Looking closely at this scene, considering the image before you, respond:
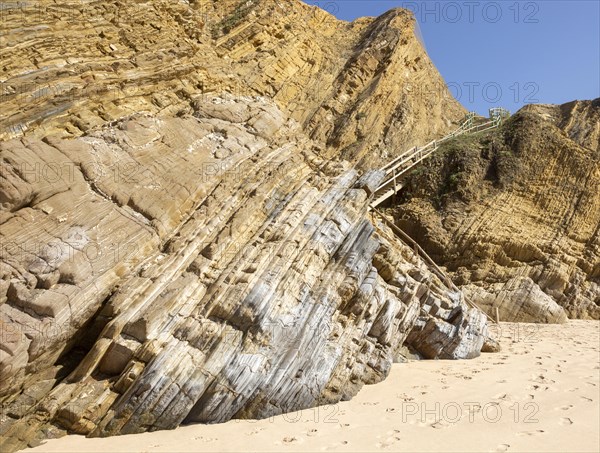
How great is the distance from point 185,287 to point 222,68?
729 centimetres

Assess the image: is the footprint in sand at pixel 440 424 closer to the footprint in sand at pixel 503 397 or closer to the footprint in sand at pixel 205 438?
the footprint in sand at pixel 503 397

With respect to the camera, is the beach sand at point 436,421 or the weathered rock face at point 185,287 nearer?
the beach sand at point 436,421

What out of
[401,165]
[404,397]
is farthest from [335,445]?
[401,165]

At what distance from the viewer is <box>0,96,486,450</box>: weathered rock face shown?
6.27 m

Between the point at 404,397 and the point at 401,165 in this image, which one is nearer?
the point at 404,397

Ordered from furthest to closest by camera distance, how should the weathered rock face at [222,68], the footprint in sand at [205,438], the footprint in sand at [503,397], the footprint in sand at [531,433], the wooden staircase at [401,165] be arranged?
the wooden staircase at [401,165], the weathered rock face at [222,68], the footprint in sand at [503,397], the footprint in sand at [531,433], the footprint in sand at [205,438]

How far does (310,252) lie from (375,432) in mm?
3049

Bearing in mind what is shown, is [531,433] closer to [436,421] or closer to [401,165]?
[436,421]

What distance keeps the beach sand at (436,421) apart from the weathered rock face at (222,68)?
5808 mm

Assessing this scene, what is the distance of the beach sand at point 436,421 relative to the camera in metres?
5.74

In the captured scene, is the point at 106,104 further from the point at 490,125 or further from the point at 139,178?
the point at 490,125

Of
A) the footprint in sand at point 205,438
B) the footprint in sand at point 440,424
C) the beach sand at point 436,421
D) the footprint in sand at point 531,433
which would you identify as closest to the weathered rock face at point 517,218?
the beach sand at point 436,421

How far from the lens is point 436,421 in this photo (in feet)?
21.5

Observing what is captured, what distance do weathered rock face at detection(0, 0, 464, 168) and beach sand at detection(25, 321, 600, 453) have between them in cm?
581
